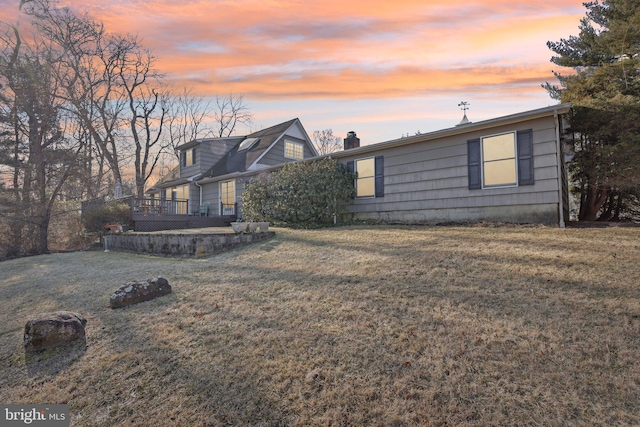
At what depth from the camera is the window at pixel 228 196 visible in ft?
50.6

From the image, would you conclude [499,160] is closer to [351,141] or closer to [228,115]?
[351,141]

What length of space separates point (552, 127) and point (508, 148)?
3.07ft

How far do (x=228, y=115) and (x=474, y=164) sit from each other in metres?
23.4

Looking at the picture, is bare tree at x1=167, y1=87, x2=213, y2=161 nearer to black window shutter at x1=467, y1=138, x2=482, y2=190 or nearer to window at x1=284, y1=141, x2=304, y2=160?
window at x1=284, y1=141, x2=304, y2=160

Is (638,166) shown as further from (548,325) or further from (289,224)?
(289,224)

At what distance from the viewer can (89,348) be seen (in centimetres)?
338

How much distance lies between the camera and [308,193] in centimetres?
1012

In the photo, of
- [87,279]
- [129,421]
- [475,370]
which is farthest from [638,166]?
[87,279]

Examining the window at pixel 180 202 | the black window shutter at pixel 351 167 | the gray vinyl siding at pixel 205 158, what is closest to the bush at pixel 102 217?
the window at pixel 180 202

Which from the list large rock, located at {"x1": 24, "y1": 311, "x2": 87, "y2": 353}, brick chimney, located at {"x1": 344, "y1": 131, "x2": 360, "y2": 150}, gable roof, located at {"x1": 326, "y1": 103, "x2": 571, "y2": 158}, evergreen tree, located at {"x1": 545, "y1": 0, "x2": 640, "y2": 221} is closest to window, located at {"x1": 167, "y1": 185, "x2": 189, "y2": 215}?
brick chimney, located at {"x1": 344, "y1": 131, "x2": 360, "y2": 150}

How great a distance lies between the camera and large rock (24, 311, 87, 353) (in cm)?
340

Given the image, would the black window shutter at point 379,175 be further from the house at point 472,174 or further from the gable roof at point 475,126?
the gable roof at point 475,126

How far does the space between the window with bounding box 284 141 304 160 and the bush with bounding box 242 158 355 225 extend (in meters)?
5.82

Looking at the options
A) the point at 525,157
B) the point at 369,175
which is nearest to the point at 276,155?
the point at 369,175
